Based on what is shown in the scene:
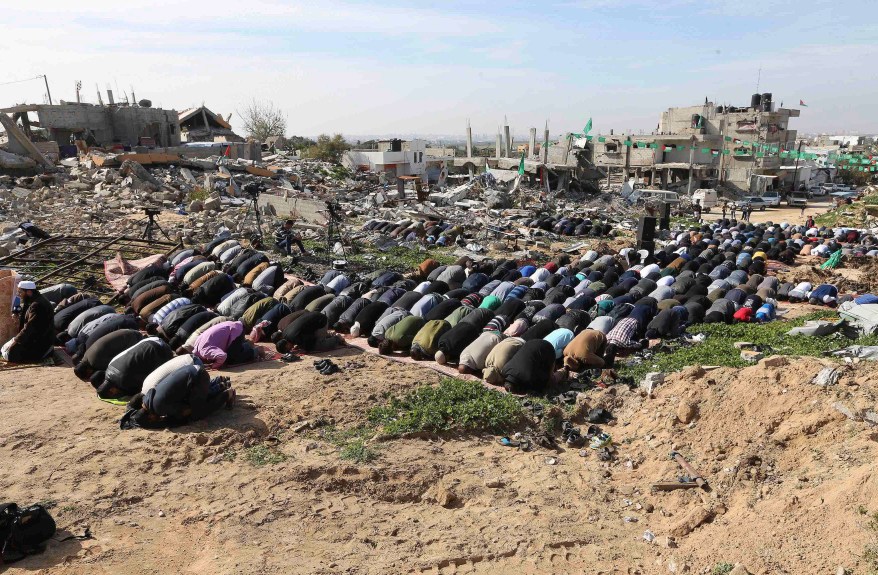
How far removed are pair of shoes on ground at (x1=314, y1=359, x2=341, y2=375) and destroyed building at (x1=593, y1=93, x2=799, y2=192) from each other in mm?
35612

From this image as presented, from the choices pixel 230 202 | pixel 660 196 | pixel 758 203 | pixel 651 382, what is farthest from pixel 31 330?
pixel 758 203

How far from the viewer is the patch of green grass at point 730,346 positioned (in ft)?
27.6

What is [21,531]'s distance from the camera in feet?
14.5

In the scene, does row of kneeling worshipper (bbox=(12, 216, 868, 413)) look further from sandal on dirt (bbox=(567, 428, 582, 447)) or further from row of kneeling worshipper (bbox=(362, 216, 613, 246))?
row of kneeling worshipper (bbox=(362, 216, 613, 246))

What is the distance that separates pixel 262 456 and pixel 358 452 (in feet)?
3.23

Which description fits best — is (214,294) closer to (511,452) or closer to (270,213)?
(511,452)

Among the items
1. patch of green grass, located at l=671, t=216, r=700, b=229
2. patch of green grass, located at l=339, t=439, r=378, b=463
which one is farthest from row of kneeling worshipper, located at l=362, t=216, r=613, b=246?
patch of green grass, located at l=339, t=439, r=378, b=463

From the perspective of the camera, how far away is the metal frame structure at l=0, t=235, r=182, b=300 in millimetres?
12555

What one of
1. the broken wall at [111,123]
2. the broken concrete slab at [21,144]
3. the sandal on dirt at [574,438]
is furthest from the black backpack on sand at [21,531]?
the broken wall at [111,123]

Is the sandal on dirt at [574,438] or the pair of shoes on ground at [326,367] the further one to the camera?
the pair of shoes on ground at [326,367]

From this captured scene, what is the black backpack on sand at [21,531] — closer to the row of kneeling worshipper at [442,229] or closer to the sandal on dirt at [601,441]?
the sandal on dirt at [601,441]

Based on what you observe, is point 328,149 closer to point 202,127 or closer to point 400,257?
point 202,127

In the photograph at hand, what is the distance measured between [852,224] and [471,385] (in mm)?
25621

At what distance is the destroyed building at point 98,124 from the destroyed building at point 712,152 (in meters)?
28.2
